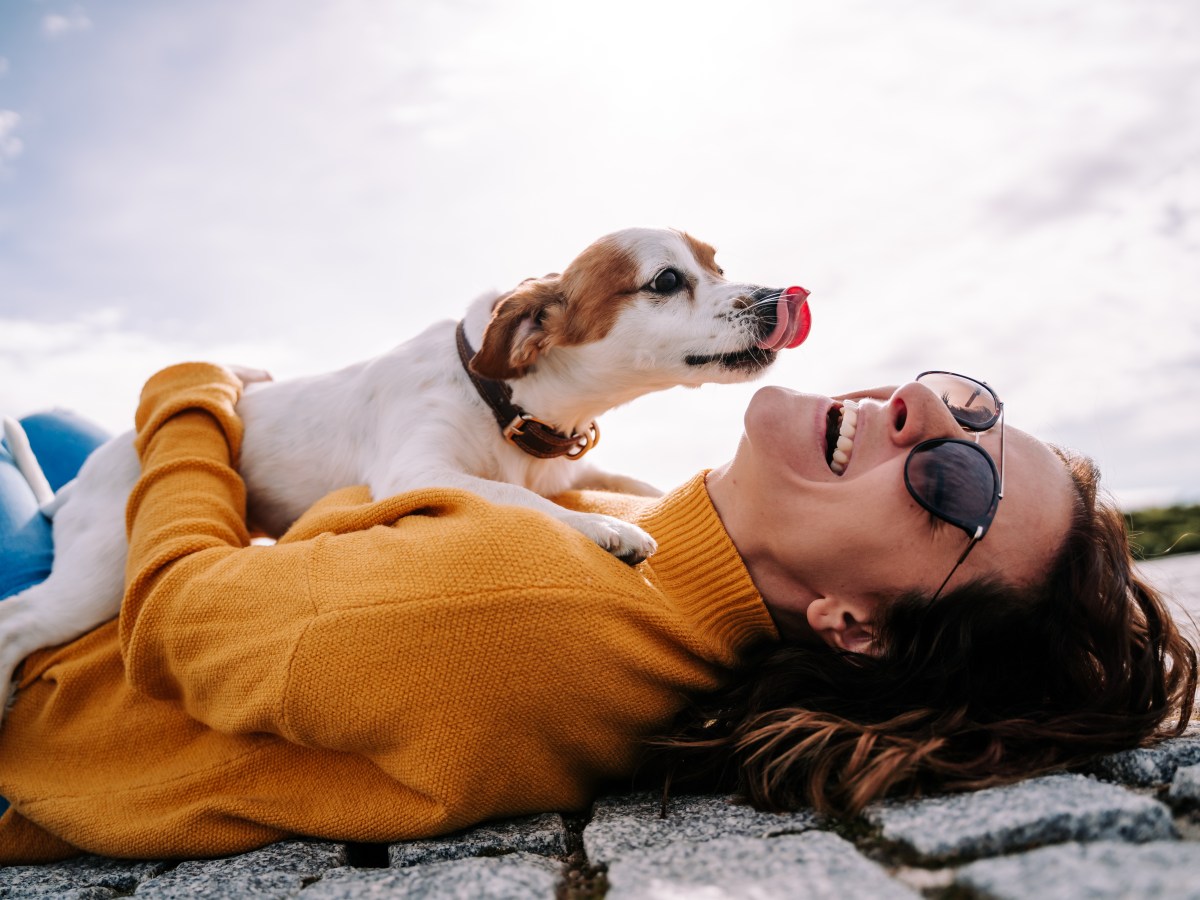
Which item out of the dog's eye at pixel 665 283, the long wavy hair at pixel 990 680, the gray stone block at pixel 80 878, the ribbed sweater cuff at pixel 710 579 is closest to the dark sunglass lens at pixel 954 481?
the long wavy hair at pixel 990 680

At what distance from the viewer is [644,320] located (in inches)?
118

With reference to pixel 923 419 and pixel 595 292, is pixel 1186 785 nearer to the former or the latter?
pixel 923 419

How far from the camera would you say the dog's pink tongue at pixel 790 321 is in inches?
113

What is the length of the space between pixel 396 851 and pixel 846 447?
1.24 m

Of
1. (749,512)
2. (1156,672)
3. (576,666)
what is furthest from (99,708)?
(1156,672)

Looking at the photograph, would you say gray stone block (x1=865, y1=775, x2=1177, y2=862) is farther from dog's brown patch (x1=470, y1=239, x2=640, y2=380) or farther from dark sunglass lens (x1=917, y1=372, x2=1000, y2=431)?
dog's brown patch (x1=470, y1=239, x2=640, y2=380)

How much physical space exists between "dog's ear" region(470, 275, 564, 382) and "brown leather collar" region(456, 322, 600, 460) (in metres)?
0.08

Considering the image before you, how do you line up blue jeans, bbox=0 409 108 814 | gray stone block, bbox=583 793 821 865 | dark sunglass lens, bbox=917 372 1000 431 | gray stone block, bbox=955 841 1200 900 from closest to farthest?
gray stone block, bbox=955 841 1200 900 → gray stone block, bbox=583 793 821 865 → dark sunglass lens, bbox=917 372 1000 431 → blue jeans, bbox=0 409 108 814

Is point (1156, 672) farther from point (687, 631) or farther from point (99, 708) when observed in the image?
point (99, 708)

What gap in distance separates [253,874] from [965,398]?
183 cm

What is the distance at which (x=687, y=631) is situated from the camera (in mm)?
1904

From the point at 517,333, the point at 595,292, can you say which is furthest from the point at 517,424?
the point at 595,292

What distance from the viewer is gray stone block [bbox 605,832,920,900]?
112 centimetres

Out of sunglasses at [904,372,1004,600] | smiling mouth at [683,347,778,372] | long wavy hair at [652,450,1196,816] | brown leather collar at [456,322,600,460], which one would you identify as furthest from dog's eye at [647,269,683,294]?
long wavy hair at [652,450,1196,816]
